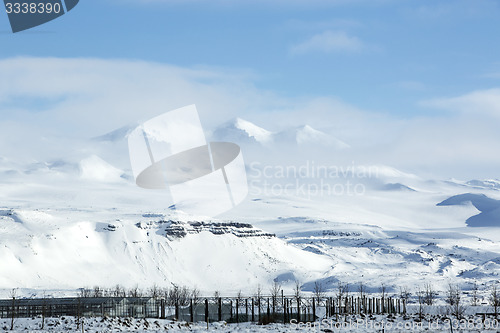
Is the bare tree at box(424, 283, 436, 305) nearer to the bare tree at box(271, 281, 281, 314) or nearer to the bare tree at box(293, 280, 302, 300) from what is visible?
the bare tree at box(293, 280, 302, 300)

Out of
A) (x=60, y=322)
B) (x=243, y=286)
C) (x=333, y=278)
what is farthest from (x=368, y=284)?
(x=60, y=322)

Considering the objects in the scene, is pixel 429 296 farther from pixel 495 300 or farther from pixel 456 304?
pixel 495 300

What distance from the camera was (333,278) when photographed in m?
189

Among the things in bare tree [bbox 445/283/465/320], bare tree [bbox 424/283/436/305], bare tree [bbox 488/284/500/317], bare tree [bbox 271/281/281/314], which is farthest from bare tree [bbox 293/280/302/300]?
bare tree [bbox 424/283/436/305]

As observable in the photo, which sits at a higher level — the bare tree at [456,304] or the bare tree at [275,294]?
the bare tree at [275,294]

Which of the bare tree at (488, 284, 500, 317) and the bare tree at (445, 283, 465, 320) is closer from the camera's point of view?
the bare tree at (445, 283, 465, 320)

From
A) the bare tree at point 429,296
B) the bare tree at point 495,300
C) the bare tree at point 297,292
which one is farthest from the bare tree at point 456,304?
the bare tree at point 297,292

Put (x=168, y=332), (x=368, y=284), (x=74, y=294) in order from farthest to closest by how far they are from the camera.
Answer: (x=368, y=284)
(x=74, y=294)
(x=168, y=332)

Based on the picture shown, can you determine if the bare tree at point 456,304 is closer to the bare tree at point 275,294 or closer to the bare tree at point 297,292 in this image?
the bare tree at point 297,292

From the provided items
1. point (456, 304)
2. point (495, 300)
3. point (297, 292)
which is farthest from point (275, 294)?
point (495, 300)

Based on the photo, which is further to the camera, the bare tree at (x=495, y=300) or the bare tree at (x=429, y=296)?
the bare tree at (x=429, y=296)

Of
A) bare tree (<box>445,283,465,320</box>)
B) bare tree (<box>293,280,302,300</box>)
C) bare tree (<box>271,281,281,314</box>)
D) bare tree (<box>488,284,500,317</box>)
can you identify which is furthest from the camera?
bare tree (<box>293,280,302,300</box>)

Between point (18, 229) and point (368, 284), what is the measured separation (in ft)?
333

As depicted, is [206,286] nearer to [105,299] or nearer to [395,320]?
[105,299]
